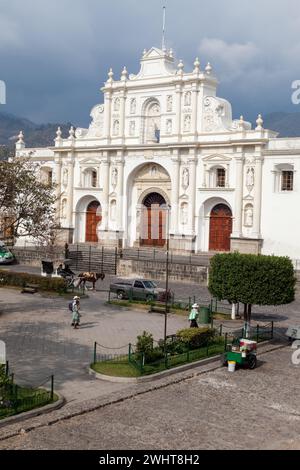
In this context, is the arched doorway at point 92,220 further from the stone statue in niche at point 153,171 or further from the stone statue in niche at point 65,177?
the stone statue in niche at point 153,171

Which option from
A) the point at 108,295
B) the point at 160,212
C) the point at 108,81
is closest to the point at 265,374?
the point at 108,295

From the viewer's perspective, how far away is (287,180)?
133 ft

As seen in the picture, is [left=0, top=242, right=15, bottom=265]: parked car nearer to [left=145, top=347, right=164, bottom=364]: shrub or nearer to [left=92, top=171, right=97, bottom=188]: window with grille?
[left=92, top=171, right=97, bottom=188]: window with grille

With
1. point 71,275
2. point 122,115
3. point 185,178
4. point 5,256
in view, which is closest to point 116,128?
point 122,115

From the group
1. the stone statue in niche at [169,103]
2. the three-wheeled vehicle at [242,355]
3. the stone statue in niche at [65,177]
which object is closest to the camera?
the three-wheeled vehicle at [242,355]

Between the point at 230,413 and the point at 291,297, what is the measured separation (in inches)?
369

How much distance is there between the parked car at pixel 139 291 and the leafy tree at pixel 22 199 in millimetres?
6145

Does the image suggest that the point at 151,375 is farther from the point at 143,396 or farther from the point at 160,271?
the point at 160,271

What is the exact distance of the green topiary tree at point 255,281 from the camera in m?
23.2

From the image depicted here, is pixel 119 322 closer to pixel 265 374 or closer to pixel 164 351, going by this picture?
pixel 164 351

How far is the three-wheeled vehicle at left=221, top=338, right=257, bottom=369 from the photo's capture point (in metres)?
19.3

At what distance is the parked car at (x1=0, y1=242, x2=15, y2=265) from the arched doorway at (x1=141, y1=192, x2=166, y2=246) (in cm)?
952

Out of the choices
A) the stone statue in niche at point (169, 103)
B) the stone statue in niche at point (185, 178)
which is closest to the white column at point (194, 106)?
the stone statue in niche at point (169, 103)
